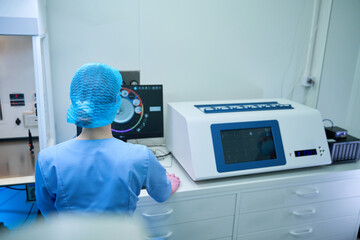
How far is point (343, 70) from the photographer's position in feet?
7.93

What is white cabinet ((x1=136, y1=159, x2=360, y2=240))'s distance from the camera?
1.60 metres

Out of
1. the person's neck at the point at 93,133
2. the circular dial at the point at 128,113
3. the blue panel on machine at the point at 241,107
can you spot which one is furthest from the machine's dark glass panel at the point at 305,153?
the person's neck at the point at 93,133

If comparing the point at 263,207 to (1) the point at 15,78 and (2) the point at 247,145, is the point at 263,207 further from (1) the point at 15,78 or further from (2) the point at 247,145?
(1) the point at 15,78

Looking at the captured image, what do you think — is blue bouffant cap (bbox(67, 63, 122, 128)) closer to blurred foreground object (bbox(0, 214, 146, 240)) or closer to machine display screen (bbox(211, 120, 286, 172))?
machine display screen (bbox(211, 120, 286, 172))

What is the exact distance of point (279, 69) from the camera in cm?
232

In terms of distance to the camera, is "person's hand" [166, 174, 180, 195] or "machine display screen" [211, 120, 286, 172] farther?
"machine display screen" [211, 120, 286, 172]

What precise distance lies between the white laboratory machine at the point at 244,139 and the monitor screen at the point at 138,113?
0.35 feet

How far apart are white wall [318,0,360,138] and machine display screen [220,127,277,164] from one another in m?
0.94


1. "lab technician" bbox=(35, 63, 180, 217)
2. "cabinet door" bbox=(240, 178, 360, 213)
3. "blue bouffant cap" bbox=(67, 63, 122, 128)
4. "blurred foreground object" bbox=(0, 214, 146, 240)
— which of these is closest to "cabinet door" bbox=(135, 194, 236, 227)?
"cabinet door" bbox=(240, 178, 360, 213)

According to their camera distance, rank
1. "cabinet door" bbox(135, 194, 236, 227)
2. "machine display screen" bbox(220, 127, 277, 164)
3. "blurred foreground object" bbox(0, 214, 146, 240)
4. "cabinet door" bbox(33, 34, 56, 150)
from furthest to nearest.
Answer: "machine display screen" bbox(220, 127, 277, 164), "cabinet door" bbox(135, 194, 236, 227), "cabinet door" bbox(33, 34, 56, 150), "blurred foreground object" bbox(0, 214, 146, 240)

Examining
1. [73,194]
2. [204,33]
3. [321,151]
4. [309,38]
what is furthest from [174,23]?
[73,194]

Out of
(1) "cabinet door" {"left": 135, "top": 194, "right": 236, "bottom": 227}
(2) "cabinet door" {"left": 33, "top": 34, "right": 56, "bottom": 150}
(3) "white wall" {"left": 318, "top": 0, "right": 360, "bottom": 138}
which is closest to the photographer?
(2) "cabinet door" {"left": 33, "top": 34, "right": 56, "bottom": 150}

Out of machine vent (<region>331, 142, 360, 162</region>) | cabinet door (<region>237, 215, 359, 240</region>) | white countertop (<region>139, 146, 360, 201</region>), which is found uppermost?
machine vent (<region>331, 142, 360, 162</region>)

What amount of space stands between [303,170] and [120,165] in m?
1.22
